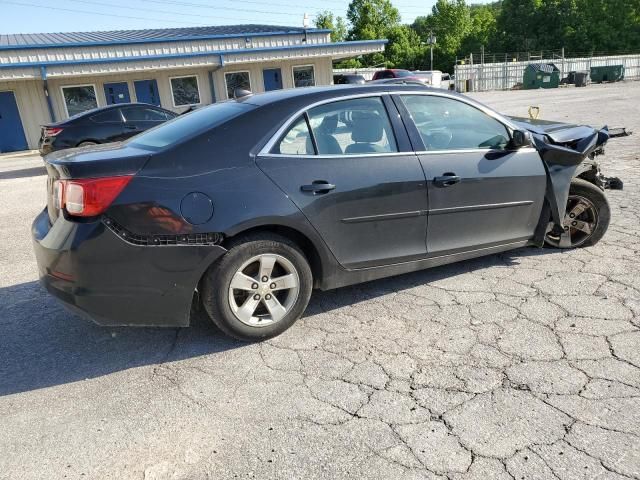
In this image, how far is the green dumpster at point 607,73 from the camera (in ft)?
128

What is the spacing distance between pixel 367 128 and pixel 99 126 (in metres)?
9.63

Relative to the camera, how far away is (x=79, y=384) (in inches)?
120

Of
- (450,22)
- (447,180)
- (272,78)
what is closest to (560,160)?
(447,180)

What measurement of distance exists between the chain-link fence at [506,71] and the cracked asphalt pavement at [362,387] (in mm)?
39224

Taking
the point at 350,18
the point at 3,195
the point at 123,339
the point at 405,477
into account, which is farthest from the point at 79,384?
the point at 350,18

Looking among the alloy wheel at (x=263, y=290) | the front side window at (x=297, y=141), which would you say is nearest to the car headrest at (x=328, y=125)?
the front side window at (x=297, y=141)

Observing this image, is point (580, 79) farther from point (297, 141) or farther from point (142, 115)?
point (297, 141)

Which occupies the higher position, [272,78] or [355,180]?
[272,78]

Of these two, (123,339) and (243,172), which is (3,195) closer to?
(123,339)

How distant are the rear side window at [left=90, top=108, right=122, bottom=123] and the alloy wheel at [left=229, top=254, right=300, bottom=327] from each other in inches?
389

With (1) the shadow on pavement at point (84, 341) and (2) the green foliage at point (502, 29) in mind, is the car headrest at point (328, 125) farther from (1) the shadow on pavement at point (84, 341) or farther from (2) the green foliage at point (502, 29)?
(2) the green foliage at point (502, 29)

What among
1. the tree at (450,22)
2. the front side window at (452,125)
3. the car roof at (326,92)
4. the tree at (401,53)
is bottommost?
the front side window at (452,125)

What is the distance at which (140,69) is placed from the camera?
66.2ft

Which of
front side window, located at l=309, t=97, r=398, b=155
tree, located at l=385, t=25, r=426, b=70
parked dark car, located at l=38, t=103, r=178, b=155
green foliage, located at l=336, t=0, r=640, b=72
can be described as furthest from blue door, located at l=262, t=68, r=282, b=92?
tree, located at l=385, t=25, r=426, b=70
